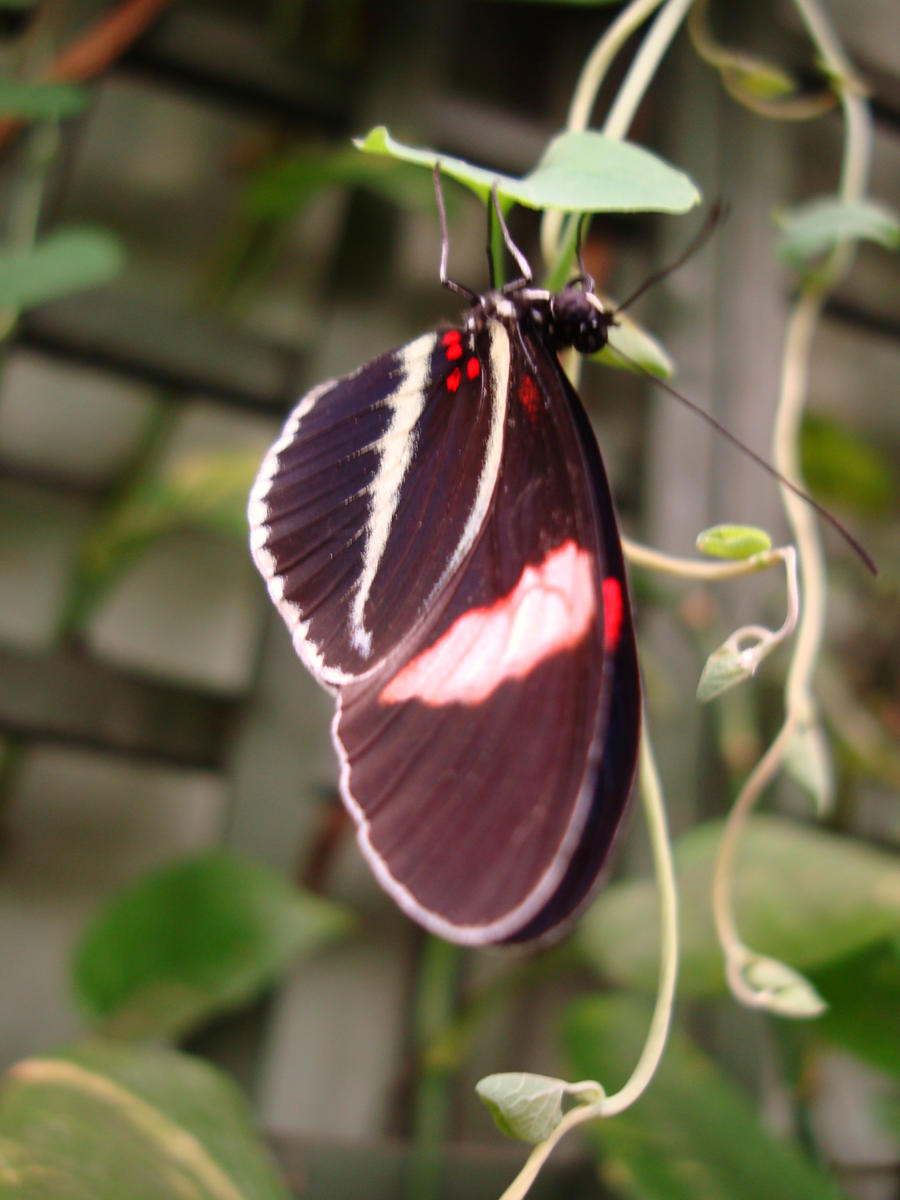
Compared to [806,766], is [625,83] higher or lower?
higher

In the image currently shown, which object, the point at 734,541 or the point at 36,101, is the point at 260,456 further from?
the point at 734,541

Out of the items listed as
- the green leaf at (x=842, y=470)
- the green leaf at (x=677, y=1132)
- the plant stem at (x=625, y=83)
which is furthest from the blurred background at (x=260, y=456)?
the plant stem at (x=625, y=83)

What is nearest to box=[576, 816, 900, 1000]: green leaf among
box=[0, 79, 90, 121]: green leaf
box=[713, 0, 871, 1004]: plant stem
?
box=[713, 0, 871, 1004]: plant stem

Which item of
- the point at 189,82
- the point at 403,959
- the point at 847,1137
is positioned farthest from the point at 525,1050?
the point at 189,82

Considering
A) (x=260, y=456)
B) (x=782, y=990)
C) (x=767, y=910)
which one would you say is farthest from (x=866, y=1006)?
(x=260, y=456)

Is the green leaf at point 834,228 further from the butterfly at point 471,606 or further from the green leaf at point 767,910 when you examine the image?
the green leaf at point 767,910

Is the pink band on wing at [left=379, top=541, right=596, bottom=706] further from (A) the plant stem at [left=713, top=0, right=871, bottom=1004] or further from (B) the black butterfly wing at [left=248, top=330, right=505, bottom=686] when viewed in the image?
(A) the plant stem at [left=713, top=0, right=871, bottom=1004]

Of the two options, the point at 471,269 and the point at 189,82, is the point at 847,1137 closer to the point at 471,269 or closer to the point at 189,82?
the point at 471,269
